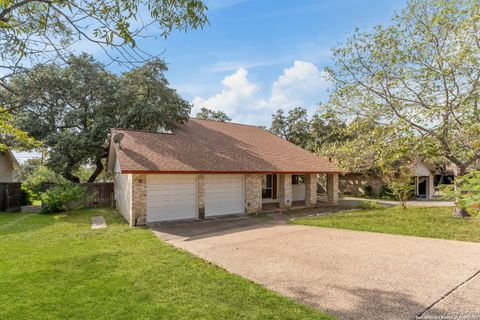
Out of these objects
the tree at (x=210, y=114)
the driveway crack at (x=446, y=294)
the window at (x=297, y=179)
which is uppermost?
the tree at (x=210, y=114)

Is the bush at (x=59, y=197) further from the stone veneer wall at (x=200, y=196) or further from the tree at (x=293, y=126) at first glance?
the tree at (x=293, y=126)

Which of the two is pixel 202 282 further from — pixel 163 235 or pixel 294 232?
pixel 294 232

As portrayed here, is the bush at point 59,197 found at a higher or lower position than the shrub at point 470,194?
lower

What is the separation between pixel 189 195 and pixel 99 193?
781 centimetres

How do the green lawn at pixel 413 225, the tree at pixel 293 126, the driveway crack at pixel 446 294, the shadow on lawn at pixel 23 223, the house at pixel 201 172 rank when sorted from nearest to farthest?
the driveway crack at pixel 446 294 → the green lawn at pixel 413 225 → the shadow on lawn at pixel 23 223 → the house at pixel 201 172 → the tree at pixel 293 126

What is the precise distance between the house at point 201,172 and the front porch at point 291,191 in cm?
6

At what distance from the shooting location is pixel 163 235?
992 centimetres

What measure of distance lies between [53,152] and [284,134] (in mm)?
25432

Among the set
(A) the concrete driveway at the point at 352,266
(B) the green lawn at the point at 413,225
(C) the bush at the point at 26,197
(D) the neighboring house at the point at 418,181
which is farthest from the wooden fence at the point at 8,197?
(D) the neighboring house at the point at 418,181

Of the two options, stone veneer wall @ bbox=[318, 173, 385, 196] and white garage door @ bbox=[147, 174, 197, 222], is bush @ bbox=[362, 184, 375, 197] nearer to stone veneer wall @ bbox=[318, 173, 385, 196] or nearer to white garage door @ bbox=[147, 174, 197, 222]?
stone veneer wall @ bbox=[318, 173, 385, 196]

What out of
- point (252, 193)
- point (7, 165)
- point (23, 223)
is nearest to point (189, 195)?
point (252, 193)

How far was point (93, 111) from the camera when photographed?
1914 cm

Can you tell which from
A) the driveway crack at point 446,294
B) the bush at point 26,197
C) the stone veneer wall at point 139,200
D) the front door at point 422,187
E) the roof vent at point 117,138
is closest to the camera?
the driveway crack at point 446,294

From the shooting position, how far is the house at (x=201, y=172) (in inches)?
473
